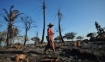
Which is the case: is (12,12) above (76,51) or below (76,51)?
above

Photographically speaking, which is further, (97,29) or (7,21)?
(97,29)

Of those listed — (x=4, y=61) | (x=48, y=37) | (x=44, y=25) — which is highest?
(x=44, y=25)

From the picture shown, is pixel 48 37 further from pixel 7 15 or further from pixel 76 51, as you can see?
pixel 7 15

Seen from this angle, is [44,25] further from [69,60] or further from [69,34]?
[69,34]

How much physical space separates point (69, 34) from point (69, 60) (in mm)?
60483

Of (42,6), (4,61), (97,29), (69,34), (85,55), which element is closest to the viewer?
(4,61)

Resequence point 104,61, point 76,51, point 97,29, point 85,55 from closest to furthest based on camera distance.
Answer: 1. point 104,61
2. point 85,55
3. point 76,51
4. point 97,29

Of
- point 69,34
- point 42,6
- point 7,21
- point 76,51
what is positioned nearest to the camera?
point 76,51

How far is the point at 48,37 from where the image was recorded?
8.87m

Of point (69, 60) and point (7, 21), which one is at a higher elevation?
point (7, 21)

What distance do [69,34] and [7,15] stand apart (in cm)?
4874

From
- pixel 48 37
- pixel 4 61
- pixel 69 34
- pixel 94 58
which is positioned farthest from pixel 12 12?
pixel 69 34

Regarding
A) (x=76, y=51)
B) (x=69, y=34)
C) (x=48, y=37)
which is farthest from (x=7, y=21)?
(x=69, y=34)

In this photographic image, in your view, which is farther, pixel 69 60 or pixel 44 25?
pixel 44 25
